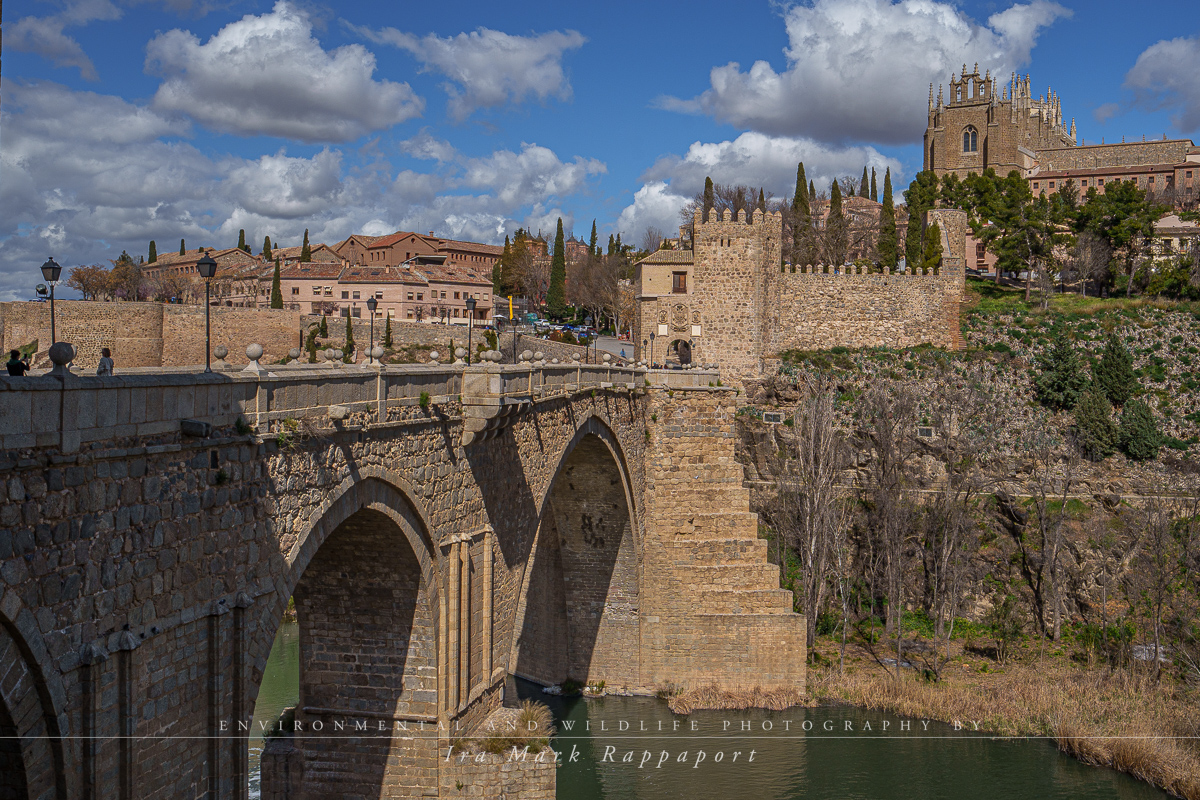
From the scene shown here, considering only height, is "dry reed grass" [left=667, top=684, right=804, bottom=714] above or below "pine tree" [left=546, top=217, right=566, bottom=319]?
below

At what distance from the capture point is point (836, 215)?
160 ft

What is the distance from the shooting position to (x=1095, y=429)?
1229 inches

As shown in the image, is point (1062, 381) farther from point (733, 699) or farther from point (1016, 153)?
point (1016, 153)

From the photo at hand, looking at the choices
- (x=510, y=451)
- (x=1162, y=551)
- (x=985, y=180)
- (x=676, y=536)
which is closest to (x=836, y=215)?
(x=985, y=180)

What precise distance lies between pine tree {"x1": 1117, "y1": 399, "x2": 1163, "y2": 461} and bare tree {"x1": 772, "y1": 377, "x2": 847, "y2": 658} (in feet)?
30.5

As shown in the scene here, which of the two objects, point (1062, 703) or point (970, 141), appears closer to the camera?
point (1062, 703)

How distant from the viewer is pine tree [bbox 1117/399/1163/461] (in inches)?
1201

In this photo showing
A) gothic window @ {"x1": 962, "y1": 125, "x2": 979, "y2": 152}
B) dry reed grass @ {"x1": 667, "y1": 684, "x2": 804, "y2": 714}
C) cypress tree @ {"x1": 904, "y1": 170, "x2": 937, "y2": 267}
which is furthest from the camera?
gothic window @ {"x1": 962, "y1": 125, "x2": 979, "y2": 152}

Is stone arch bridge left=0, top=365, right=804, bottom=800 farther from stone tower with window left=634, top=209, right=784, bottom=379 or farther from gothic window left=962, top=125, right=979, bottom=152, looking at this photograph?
gothic window left=962, top=125, right=979, bottom=152

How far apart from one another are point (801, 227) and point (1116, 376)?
63.2 ft

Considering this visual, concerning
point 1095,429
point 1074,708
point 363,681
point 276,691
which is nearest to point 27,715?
point 363,681

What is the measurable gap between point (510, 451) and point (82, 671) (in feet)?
26.0

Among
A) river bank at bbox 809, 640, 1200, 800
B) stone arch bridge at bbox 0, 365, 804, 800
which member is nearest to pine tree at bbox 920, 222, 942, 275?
river bank at bbox 809, 640, 1200, 800

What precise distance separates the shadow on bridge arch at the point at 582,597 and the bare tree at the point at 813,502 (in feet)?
18.1
